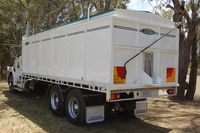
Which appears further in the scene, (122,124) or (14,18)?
(14,18)

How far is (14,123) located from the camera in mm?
8750

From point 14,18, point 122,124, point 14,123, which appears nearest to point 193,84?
point 122,124

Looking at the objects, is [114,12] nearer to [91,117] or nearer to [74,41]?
[74,41]

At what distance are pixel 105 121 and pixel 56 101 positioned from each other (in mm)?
1846

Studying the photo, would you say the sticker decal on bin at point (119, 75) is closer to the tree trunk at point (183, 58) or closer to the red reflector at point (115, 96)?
the red reflector at point (115, 96)

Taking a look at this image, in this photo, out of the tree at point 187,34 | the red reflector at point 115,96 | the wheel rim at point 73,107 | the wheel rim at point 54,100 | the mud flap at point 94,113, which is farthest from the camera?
the tree at point 187,34

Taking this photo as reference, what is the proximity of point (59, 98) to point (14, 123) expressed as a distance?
154 centimetres

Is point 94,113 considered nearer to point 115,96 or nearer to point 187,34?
point 115,96

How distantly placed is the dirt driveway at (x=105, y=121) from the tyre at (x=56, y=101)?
211mm

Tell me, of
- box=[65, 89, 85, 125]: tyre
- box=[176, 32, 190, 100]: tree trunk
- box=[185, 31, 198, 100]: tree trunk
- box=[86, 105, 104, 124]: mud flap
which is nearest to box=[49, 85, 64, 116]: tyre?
box=[65, 89, 85, 125]: tyre

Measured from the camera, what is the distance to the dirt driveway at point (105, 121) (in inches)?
320

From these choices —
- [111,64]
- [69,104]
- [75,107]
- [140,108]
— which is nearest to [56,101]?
[69,104]

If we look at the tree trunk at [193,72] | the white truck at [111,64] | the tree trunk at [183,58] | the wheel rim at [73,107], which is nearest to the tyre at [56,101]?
the white truck at [111,64]

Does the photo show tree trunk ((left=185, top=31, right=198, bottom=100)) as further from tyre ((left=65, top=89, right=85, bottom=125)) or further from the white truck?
tyre ((left=65, top=89, right=85, bottom=125))
